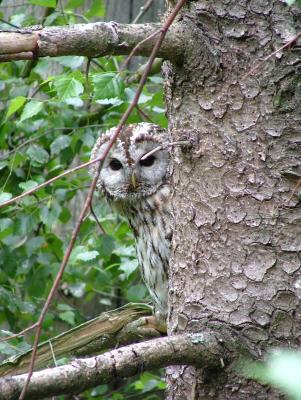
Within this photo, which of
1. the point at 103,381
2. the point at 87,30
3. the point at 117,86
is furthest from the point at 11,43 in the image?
the point at 103,381

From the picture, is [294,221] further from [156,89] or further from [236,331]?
[156,89]

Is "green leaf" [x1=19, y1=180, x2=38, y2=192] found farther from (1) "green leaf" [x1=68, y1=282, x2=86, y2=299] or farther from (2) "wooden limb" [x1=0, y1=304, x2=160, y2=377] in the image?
(1) "green leaf" [x1=68, y1=282, x2=86, y2=299]

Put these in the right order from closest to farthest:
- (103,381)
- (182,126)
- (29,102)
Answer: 1. (103,381)
2. (182,126)
3. (29,102)

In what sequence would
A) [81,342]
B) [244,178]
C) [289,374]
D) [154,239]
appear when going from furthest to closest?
[154,239], [81,342], [244,178], [289,374]

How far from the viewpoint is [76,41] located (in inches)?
52.1

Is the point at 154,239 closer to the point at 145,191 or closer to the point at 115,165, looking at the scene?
the point at 145,191

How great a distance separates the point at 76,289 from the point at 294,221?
5.43 ft

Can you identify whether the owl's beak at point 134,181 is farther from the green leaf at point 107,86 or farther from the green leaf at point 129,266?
the green leaf at point 107,86

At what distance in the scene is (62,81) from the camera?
2113 millimetres

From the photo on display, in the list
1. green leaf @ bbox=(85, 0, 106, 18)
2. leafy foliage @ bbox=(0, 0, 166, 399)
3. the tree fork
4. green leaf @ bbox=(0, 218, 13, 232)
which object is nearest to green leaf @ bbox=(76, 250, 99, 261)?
leafy foliage @ bbox=(0, 0, 166, 399)

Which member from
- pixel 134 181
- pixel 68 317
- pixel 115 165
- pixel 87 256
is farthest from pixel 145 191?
pixel 68 317

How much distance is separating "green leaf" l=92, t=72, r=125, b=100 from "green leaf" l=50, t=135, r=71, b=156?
3.15ft

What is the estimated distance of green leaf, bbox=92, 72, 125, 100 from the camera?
1683 millimetres

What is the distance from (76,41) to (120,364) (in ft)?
2.02
